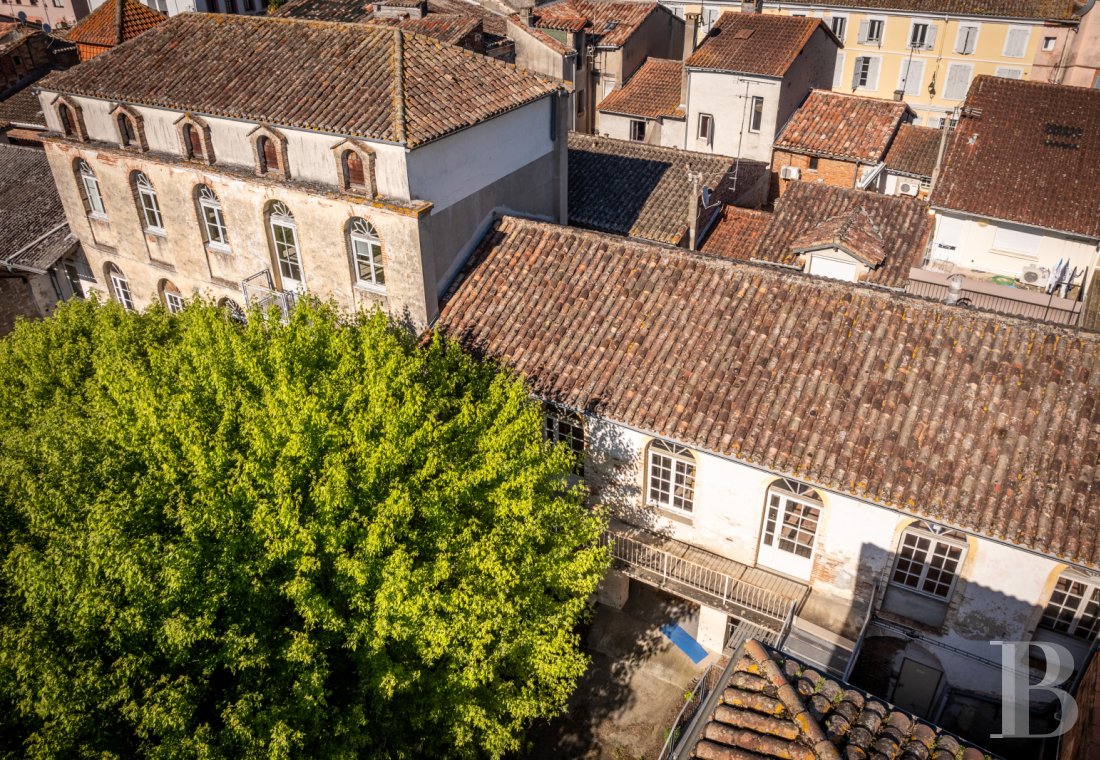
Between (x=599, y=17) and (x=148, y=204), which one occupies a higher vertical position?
(x=599, y=17)

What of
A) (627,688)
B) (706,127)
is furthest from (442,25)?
(627,688)

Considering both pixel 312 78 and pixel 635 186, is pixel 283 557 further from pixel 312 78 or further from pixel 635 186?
pixel 635 186

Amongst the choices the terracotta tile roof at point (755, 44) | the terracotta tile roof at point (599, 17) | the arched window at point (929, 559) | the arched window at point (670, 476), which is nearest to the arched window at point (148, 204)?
the arched window at point (670, 476)

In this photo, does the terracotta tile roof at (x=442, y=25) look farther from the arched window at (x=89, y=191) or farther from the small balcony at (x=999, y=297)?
the small balcony at (x=999, y=297)

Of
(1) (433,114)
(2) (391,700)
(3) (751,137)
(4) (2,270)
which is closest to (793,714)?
(2) (391,700)

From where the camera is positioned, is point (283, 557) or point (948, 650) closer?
point (283, 557)

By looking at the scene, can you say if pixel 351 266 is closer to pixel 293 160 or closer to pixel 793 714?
pixel 293 160
